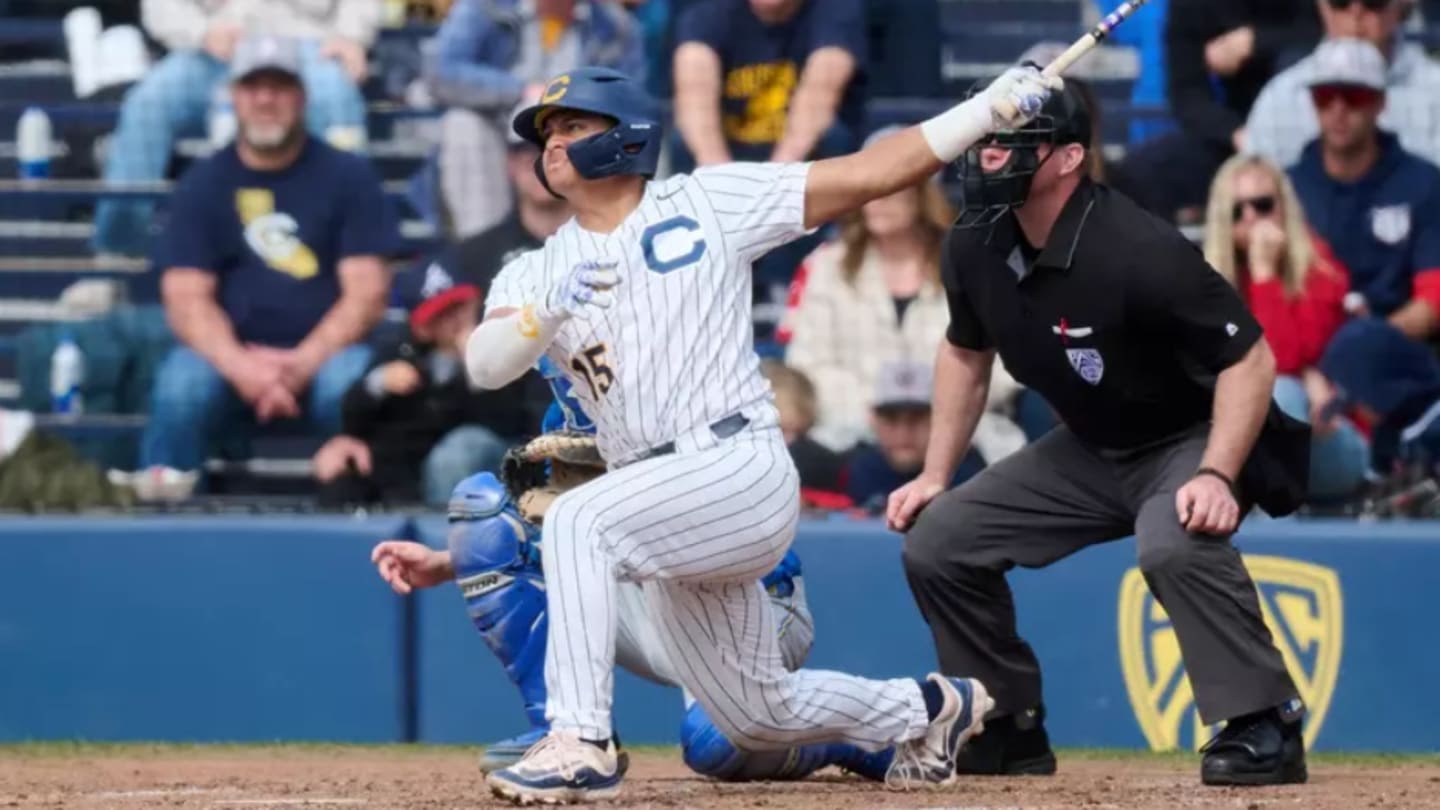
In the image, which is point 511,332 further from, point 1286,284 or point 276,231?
point 276,231

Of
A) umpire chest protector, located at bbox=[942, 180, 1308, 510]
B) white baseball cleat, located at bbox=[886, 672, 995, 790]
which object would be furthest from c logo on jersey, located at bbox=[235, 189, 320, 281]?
white baseball cleat, located at bbox=[886, 672, 995, 790]

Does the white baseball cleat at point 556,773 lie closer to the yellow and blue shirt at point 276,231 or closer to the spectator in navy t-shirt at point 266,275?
the spectator in navy t-shirt at point 266,275

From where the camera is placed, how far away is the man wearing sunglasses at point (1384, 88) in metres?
8.20

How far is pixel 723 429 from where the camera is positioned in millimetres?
4688

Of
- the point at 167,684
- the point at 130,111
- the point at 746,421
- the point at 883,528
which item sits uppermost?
the point at 130,111

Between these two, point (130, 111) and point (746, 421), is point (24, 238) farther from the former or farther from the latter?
point (746, 421)

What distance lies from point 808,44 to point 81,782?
4003 millimetres

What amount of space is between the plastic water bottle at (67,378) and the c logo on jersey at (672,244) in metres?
4.29

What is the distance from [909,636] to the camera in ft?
23.6

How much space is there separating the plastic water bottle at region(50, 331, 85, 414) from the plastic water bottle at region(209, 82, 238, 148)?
91 cm

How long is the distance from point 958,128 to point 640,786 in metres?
1.58

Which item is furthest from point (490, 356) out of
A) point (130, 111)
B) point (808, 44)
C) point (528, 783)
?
point (130, 111)

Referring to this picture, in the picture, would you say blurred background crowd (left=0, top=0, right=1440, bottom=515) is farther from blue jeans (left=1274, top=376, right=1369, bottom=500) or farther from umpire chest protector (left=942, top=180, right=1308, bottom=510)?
umpire chest protector (left=942, top=180, right=1308, bottom=510)

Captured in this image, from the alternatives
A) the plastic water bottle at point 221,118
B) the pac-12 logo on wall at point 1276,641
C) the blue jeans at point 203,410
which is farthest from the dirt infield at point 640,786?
the plastic water bottle at point 221,118
